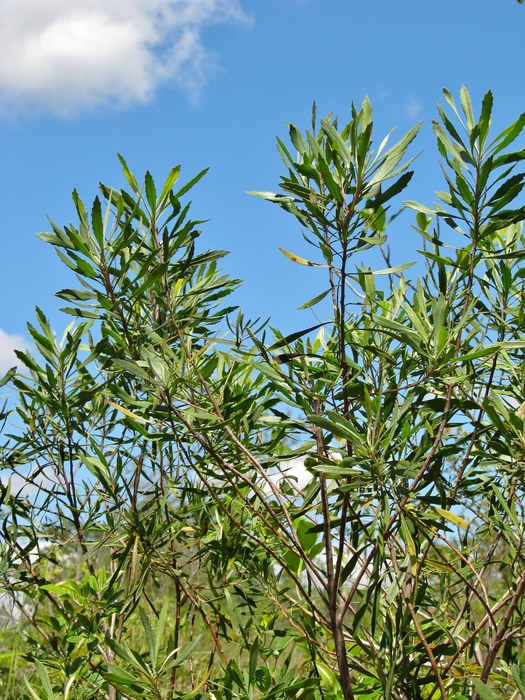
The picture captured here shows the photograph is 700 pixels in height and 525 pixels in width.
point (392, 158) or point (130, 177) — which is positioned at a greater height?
point (130, 177)

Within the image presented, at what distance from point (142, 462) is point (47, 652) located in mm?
579

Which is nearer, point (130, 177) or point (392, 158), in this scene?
point (392, 158)

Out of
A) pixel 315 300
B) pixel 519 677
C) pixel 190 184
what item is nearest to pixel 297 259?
pixel 315 300

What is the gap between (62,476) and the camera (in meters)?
1.85

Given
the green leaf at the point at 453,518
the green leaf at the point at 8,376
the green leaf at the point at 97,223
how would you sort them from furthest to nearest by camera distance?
the green leaf at the point at 8,376 < the green leaf at the point at 97,223 < the green leaf at the point at 453,518

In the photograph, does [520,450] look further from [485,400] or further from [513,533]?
[513,533]

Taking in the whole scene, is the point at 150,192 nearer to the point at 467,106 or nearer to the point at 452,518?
the point at 467,106

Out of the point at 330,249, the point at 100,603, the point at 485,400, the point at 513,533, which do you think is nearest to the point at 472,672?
the point at 513,533

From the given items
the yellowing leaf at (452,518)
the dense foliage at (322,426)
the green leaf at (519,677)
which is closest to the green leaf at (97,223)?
the dense foliage at (322,426)

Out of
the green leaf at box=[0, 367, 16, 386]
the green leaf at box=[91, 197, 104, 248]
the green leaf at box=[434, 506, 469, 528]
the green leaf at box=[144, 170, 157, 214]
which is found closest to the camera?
the green leaf at box=[434, 506, 469, 528]

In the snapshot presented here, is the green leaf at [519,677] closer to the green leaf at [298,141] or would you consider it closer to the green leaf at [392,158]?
the green leaf at [392,158]

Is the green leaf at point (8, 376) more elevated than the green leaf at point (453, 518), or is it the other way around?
the green leaf at point (8, 376)

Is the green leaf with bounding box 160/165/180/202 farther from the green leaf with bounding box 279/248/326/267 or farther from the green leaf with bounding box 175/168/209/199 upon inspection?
the green leaf with bounding box 279/248/326/267

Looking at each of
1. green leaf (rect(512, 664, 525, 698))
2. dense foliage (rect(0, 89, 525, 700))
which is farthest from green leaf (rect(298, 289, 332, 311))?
green leaf (rect(512, 664, 525, 698))
